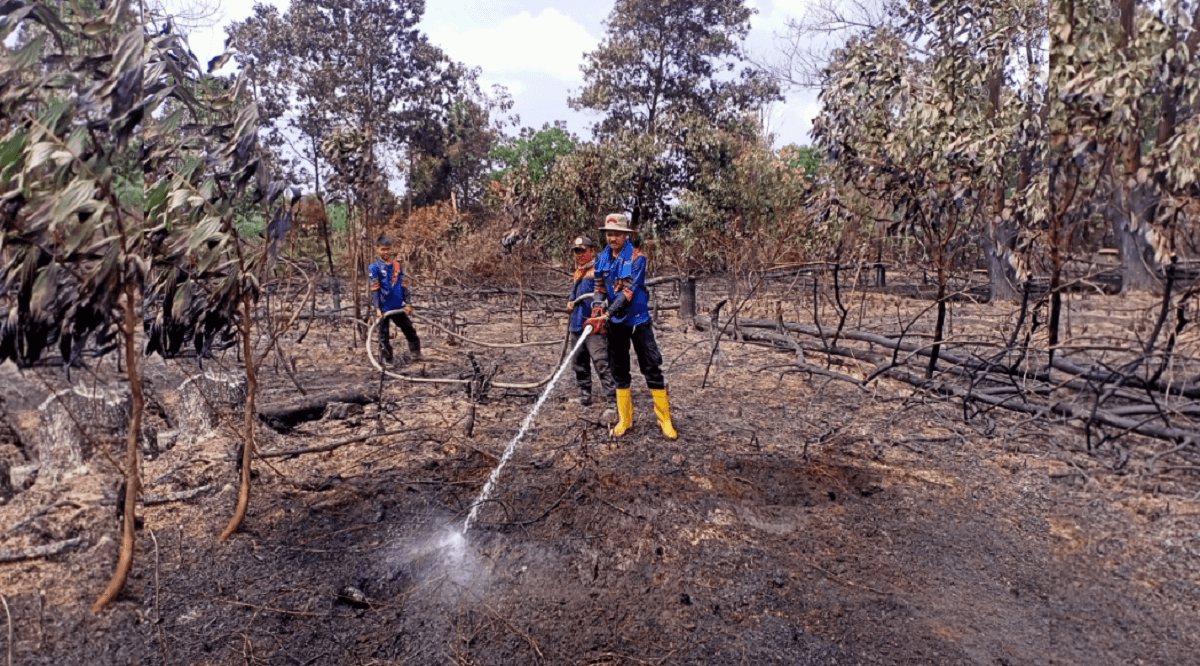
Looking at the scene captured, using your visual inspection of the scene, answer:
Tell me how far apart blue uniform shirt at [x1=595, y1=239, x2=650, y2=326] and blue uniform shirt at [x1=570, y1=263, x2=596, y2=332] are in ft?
2.33

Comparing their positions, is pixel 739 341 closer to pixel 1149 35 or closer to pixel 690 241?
pixel 1149 35

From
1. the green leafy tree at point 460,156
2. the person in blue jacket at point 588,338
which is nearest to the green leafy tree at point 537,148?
the green leafy tree at point 460,156

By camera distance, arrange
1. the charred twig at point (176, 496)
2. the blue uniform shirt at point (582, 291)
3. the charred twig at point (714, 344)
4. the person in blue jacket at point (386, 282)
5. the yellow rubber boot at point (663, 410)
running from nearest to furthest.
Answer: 1. the charred twig at point (176, 496)
2. the yellow rubber boot at point (663, 410)
3. the blue uniform shirt at point (582, 291)
4. the charred twig at point (714, 344)
5. the person in blue jacket at point (386, 282)

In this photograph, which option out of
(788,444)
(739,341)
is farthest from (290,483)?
(739,341)

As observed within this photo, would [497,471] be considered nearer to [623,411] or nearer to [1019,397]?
[623,411]

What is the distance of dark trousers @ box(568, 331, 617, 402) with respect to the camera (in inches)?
242

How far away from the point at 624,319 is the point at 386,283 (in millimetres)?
3825

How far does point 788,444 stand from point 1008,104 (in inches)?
162

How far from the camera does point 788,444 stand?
5.59 meters

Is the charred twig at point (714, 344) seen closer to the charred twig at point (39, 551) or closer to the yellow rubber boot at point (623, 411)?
the yellow rubber boot at point (623, 411)

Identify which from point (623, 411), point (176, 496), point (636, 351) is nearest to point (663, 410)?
point (623, 411)

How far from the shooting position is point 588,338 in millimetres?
6207

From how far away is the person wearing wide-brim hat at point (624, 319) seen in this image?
5.45m

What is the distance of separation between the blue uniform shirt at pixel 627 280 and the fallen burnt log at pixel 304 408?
2.32m
